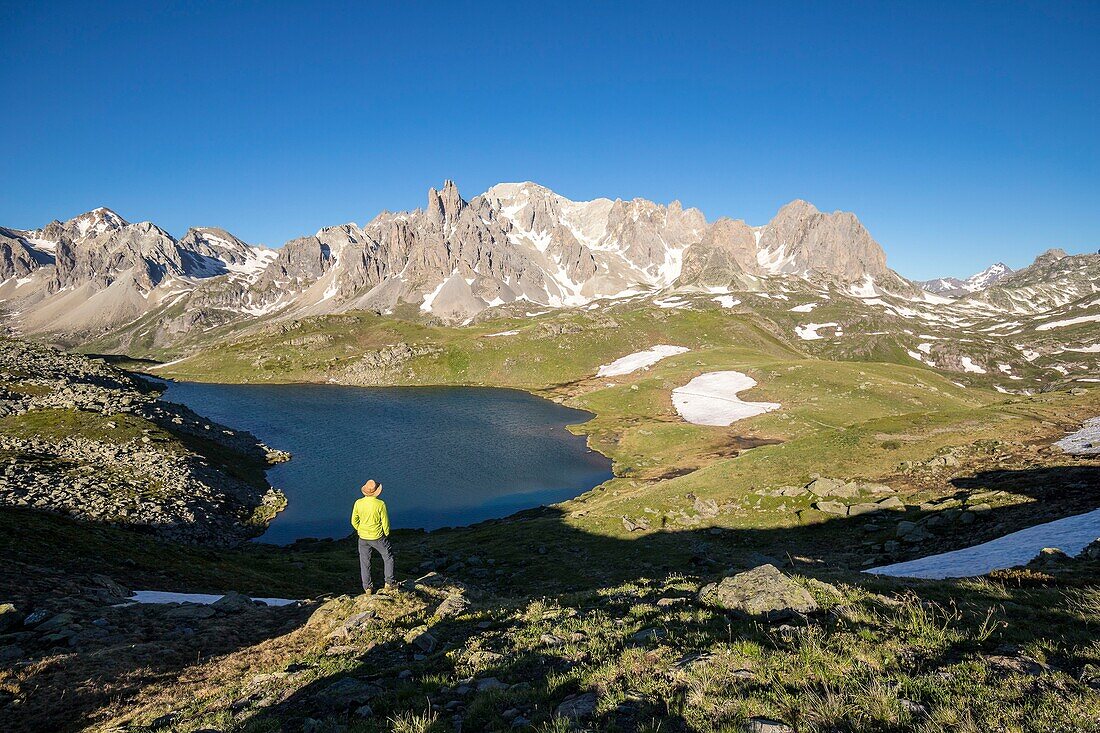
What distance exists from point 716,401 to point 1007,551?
8973cm

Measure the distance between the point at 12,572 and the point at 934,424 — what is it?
7573cm

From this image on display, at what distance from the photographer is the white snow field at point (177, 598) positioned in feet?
72.9

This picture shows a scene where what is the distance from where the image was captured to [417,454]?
87438 mm

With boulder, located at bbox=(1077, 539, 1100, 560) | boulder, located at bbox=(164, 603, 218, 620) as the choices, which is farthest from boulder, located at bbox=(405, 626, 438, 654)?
boulder, located at bbox=(1077, 539, 1100, 560)

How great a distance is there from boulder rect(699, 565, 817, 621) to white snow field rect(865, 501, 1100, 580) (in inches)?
342

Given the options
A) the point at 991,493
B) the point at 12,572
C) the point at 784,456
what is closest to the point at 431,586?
the point at 12,572

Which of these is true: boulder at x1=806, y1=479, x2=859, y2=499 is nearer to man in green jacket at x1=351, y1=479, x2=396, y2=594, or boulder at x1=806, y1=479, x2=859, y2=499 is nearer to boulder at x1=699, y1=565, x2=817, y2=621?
boulder at x1=699, y1=565, x2=817, y2=621

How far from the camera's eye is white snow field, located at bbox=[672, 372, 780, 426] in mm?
97250

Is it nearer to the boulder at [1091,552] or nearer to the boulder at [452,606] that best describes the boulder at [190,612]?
the boulder at [452,606]

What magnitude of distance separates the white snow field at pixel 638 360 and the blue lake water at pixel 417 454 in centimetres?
3428

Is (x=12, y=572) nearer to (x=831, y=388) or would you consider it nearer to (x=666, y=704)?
(x=666, y=704)

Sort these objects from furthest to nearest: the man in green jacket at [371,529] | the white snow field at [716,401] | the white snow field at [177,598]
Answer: the white snow field at [716,401]
the white snow field at [177,598]
the man in green jacket at [371,529]

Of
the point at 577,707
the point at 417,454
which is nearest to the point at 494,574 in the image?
the point at 577,707

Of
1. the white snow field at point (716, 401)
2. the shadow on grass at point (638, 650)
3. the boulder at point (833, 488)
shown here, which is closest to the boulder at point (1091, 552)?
the shadow on grass at point (638, 650)
